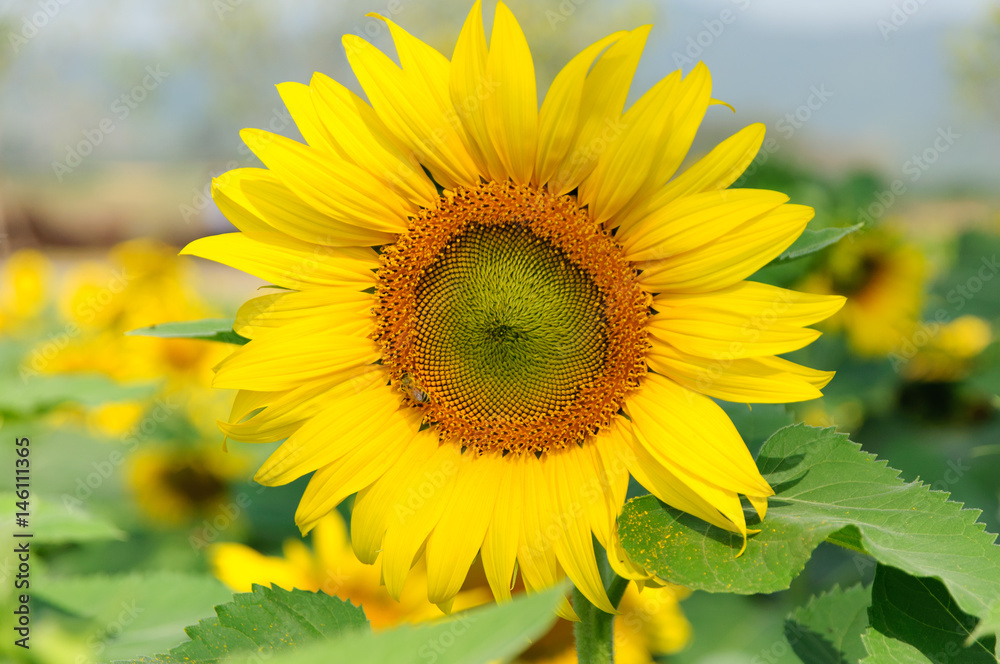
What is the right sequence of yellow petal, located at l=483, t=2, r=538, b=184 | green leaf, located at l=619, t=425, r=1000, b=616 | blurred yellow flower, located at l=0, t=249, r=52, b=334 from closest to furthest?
green leaf, located at l=619, t=425, r=1000, b=616, yellow petal, located at l=483, t=2, r=538, b=184, blurred yellow flower, located at l=0, t=249, r=52, b=334

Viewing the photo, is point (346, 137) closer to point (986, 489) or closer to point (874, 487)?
point (874, 487)

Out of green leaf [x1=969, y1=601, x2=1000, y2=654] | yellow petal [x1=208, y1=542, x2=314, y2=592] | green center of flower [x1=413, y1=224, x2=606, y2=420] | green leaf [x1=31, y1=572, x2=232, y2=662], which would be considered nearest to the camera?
green leaf [x1=969, y1=601, x2=1000, y2=654]

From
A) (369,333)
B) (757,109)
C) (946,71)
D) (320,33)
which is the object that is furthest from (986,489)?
(320,33)

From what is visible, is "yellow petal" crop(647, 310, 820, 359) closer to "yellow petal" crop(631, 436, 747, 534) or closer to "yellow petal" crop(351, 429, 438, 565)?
"yellow petal" crop(631, 436, 747, 534)

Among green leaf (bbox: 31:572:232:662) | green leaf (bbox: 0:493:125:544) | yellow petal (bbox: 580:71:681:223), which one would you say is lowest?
green leaf (bbox: 31:572:232:662)

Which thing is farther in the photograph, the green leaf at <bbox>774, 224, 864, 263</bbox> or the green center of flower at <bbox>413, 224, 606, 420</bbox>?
the green center of flower at <bbox>413, 224, 606, 420</bbox>

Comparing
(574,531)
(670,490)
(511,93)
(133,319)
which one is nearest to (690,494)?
(670,490)

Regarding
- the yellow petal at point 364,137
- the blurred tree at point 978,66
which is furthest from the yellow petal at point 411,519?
the blurred tree at point 978,66

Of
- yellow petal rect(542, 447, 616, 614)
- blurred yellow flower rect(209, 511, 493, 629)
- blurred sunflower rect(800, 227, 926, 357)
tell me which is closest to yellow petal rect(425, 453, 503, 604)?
yellow petal rect(542, 447, 616, 614)
